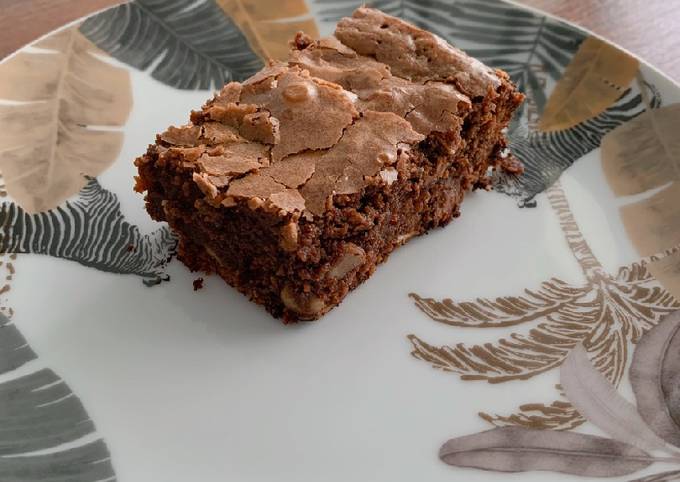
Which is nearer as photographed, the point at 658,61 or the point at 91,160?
the point at 91,160

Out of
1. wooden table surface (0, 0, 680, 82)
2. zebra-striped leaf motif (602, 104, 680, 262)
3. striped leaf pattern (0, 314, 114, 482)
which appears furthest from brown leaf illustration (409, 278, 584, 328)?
wooden table surface (0, 0, 680, 82)

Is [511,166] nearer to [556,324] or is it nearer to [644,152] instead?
[644,152]

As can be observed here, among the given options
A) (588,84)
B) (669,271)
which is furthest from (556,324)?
(588,84)

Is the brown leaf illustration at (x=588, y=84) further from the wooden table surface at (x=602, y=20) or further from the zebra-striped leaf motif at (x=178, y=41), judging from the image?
the zebra-striped leaf motif at (x=178, y=41)

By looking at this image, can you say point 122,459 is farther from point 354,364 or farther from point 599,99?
point 599,99

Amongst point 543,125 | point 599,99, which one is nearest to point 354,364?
point 543,125

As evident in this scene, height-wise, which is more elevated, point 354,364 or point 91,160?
point 91,160
